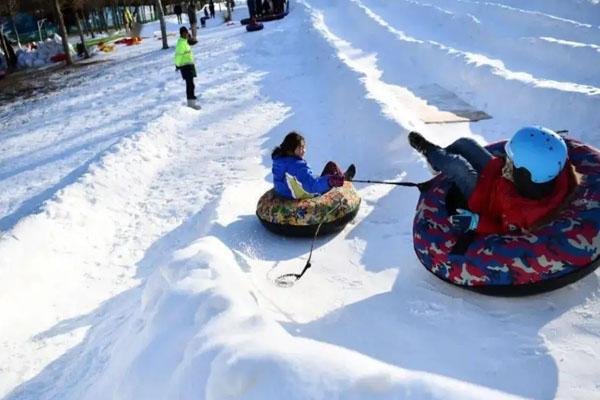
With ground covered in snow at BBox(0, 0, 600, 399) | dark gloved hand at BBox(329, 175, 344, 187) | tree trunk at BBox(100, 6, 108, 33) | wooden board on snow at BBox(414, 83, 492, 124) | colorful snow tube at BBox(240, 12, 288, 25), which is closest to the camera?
ground covered in snow at BBox(0, 0, 600, 399)

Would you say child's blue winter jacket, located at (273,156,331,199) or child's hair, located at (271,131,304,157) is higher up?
child's hair, located at (271,131,304,157)

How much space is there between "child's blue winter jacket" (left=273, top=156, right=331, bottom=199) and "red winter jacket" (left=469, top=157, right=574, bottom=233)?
1.74 meters

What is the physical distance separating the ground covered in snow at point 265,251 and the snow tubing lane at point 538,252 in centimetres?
19

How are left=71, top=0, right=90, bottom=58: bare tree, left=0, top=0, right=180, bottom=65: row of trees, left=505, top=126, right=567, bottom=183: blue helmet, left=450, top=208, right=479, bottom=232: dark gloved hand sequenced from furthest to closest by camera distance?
left=71, top=0, right=90, bottom=58: bare tree
left=0, top=0, right=180, bottom=65: row of trees
left=450, top=208, right=479, bottom=232: dark gloved hand
left=505, top=126, right=567, bottom=183: blue helmet

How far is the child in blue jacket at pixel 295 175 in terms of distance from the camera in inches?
196

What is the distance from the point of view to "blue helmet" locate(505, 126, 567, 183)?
307 cm

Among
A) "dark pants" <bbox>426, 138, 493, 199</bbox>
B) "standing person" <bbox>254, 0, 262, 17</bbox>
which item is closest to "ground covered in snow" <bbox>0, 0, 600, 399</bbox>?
"dark pants" <bbox>426, 138, 493, 199</bbox>

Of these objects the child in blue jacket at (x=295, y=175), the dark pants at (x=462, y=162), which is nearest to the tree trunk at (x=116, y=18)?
the child in blue jacket at (x=295, y=175)

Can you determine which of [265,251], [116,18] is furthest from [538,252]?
[116,18]

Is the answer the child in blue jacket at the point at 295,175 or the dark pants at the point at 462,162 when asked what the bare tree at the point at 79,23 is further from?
the dark pants at the point at 462,162

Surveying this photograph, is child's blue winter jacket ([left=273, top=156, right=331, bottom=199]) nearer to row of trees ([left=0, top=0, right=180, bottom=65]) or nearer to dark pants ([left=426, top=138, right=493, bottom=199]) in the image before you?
dark pants ([left=426, top=138, right=493, bottom=199])

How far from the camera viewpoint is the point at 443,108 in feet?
27.7

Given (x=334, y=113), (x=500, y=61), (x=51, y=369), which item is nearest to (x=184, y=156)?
(x=334, y=113)

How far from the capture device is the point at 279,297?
410 cm
